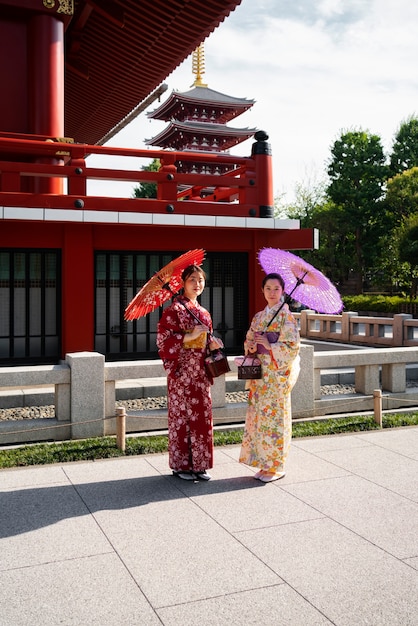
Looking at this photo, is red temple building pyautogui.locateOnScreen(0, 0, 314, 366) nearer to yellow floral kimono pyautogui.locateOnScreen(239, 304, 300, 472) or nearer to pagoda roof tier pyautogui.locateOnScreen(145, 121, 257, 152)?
yellow floral kimono pyautogui.locateOnScreen(239, 304, 300, 472)

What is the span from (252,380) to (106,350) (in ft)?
15.8

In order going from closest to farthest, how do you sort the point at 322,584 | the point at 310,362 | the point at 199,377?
1. the point at 322,584
2. the point at 199,377
3. the point at 310,362

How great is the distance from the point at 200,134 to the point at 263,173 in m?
20.3

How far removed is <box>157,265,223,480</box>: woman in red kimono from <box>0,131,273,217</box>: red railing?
163 inches

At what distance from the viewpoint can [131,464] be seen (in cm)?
597

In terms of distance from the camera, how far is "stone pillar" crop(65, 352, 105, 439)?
6.77m

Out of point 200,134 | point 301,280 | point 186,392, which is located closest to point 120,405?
point 186,392

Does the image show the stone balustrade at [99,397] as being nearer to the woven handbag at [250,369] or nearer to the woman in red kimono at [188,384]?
the woman in red kimono at [188,384]

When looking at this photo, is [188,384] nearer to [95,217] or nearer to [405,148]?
[95,217]

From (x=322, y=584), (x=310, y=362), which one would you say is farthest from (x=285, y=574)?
(x=310, y=362)

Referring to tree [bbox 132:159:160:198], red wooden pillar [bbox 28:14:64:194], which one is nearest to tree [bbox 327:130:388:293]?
tree [bbox 132:159:160:198]

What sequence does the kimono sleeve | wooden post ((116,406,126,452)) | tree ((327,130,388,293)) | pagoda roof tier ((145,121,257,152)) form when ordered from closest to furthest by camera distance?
1. the kimono sleeve
2. wooden post ((116,406,126,452))
3. pagoda roof tier ((145,121,257,152))
4. tree ((327,130,388,293))

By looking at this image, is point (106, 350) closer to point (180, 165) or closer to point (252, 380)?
point (252, 380)

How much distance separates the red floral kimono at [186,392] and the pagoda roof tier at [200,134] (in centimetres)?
2492
